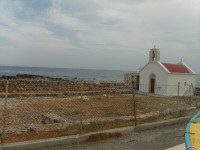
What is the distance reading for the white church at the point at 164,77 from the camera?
3169 cm

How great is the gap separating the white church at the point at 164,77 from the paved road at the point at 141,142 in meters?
19.6

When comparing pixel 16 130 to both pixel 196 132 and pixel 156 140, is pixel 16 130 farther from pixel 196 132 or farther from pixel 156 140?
pixel 196 132

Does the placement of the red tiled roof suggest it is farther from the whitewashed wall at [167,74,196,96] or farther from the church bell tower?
the church bell tower

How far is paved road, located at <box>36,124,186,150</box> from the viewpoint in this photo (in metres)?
9.09

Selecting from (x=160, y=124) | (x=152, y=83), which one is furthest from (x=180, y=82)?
(x=160, y=124)

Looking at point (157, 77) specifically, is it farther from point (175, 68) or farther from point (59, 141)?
point (59, 141)

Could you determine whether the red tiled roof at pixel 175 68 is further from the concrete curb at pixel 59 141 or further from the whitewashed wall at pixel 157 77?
the concrete curb at pixel 59 141

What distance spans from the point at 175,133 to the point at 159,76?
71.8 ft

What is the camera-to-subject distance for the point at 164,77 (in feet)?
105

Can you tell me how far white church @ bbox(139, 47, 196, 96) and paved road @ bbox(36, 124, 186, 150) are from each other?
19609mm

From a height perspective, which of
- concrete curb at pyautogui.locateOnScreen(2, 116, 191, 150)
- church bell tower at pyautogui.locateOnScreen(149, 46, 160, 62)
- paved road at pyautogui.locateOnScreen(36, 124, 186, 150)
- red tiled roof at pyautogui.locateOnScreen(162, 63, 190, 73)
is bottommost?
paved road at pyautogui.locateOnScreen(36, 124, 186, 150)

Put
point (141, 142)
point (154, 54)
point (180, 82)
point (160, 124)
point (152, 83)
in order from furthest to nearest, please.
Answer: point (154, 54) → point (152, 83) → point (180, 82) → point (160, 124) → point (141, 142)

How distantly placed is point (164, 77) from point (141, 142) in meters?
22.9

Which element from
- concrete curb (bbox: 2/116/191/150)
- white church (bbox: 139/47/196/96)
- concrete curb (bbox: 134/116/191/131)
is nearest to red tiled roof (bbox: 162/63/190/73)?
white church (bbox: 139/47/196/96)
